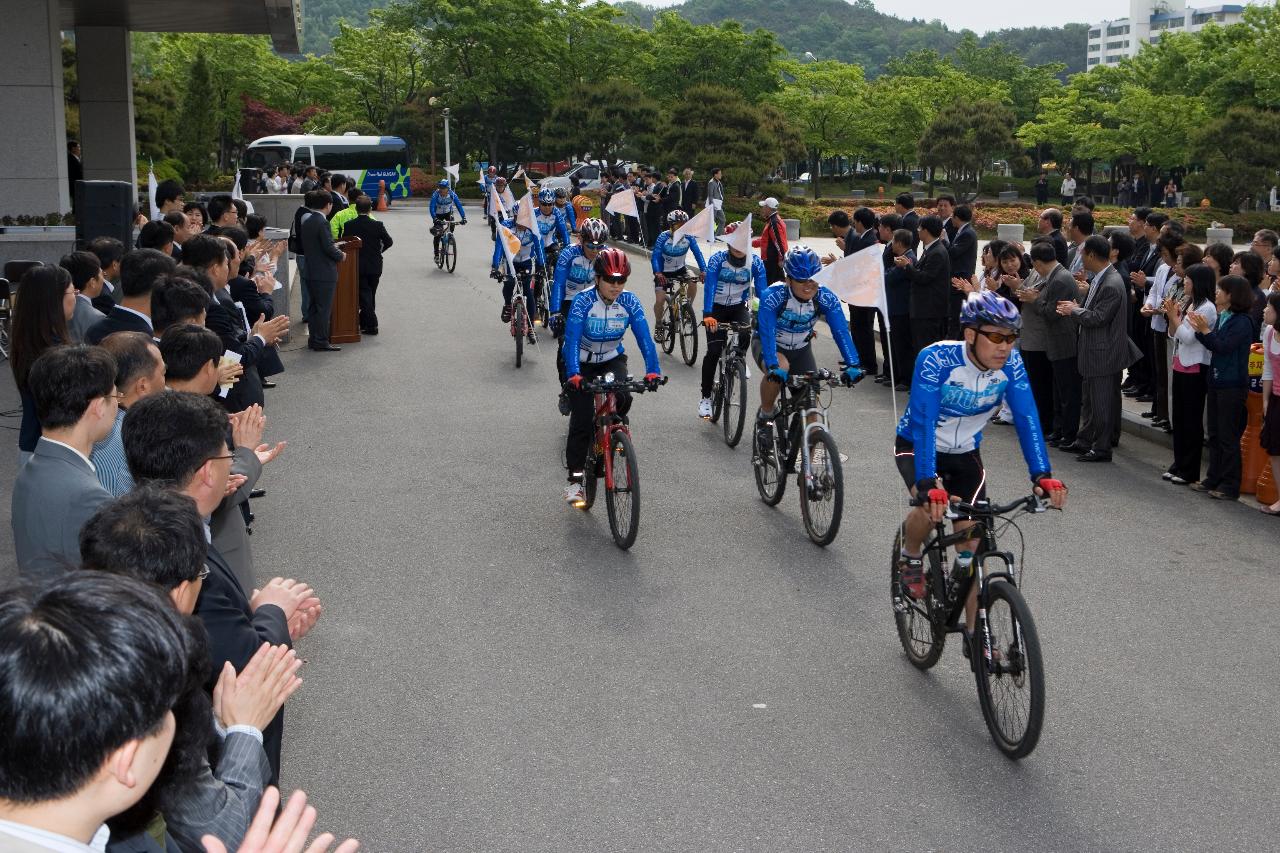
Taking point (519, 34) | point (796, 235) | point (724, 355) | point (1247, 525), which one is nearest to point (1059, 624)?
A: point (1247, 525)

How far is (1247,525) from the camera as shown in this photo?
31.9 ft

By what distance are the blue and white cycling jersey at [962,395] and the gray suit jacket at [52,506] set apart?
367cm

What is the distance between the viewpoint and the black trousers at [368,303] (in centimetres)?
1861

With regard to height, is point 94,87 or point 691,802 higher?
point 94,87

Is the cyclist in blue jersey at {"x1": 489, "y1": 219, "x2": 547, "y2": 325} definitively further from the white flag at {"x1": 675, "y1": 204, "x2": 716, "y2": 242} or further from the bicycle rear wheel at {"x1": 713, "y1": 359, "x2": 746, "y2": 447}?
the bicycle rear wheel at {"x1": 713, "y1": 359, "x2": 746, "y2": 447}

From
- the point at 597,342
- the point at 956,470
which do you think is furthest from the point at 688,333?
the point at 956,470

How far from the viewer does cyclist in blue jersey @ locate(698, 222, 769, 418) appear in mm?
12527

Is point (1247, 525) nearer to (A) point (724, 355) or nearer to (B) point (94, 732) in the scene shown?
(A) point (724, 355)

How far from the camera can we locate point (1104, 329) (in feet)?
38.8

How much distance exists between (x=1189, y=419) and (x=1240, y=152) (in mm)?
40616

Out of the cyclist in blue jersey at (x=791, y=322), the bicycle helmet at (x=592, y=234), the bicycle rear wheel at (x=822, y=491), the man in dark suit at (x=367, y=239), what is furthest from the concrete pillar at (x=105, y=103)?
the bicycle rear wheel at (x=822, y=491)

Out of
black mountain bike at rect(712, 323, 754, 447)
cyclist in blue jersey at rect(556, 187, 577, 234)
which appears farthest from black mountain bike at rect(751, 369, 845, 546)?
cyclist in blue jersey at rect(556, 187, 577, 234)

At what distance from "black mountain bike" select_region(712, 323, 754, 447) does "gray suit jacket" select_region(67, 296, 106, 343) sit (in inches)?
215

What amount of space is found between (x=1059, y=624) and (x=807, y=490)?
2104mm
